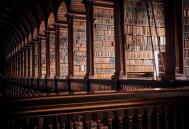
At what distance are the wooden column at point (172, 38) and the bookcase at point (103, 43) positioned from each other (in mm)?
3208

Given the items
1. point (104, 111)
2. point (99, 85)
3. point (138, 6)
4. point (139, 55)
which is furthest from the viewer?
point (138, 6)

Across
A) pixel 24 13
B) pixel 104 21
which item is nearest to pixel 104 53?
pixel 104 21

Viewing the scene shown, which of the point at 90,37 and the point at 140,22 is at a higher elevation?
the point at 140,22

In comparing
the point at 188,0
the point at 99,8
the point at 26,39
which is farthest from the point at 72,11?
the point at 26,39

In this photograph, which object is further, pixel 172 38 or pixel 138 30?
pixel 138 30

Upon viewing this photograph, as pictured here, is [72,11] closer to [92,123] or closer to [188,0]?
[188,0]

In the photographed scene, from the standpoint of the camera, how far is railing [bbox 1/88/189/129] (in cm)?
144

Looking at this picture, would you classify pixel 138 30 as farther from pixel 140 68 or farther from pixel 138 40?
→ pixel 140 68

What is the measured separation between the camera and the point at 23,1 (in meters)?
14.0

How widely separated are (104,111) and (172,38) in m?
3.15

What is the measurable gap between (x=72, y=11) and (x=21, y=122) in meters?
7.19

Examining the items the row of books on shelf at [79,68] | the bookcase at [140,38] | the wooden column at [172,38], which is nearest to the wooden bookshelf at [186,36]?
the bookcase at [140,38]

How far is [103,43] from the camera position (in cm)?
777

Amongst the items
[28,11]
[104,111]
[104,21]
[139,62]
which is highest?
[28,11]
